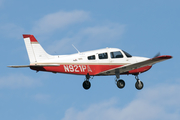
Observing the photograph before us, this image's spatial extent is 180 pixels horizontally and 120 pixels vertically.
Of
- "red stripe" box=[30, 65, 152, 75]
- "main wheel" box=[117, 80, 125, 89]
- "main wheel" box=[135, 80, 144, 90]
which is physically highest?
"red stripe" box=[30, 65, 152, 75]

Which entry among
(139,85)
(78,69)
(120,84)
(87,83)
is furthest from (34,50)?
(139,85)

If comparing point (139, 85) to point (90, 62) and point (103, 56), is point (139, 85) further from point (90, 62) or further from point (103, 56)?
point (90, 62)

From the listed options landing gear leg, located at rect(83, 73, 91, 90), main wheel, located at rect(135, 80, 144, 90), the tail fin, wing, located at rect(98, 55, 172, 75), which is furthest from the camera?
landing gear leg, located at rect(83, 73, 91, 90)

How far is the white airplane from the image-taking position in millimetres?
31109

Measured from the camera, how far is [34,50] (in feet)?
102

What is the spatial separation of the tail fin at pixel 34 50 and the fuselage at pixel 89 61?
1.09 ft

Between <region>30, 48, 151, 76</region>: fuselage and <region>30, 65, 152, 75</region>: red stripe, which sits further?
<region>30, 48, 151, 76</region>: fuselage

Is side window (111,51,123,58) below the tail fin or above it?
below

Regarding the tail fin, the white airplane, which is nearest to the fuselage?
the white airplane

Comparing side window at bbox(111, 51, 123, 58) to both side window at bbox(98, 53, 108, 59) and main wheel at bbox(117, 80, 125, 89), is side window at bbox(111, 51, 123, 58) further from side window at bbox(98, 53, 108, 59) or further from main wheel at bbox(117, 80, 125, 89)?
main wheel at bbox(117, 80, 125, 89)

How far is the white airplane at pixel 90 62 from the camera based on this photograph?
3111 centimetres

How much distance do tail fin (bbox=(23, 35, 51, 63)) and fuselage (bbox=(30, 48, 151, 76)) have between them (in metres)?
0.33

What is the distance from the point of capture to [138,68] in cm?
3394

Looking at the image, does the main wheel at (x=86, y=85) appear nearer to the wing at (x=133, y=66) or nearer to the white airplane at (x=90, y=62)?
the white airplane at (x=90, y=62)
